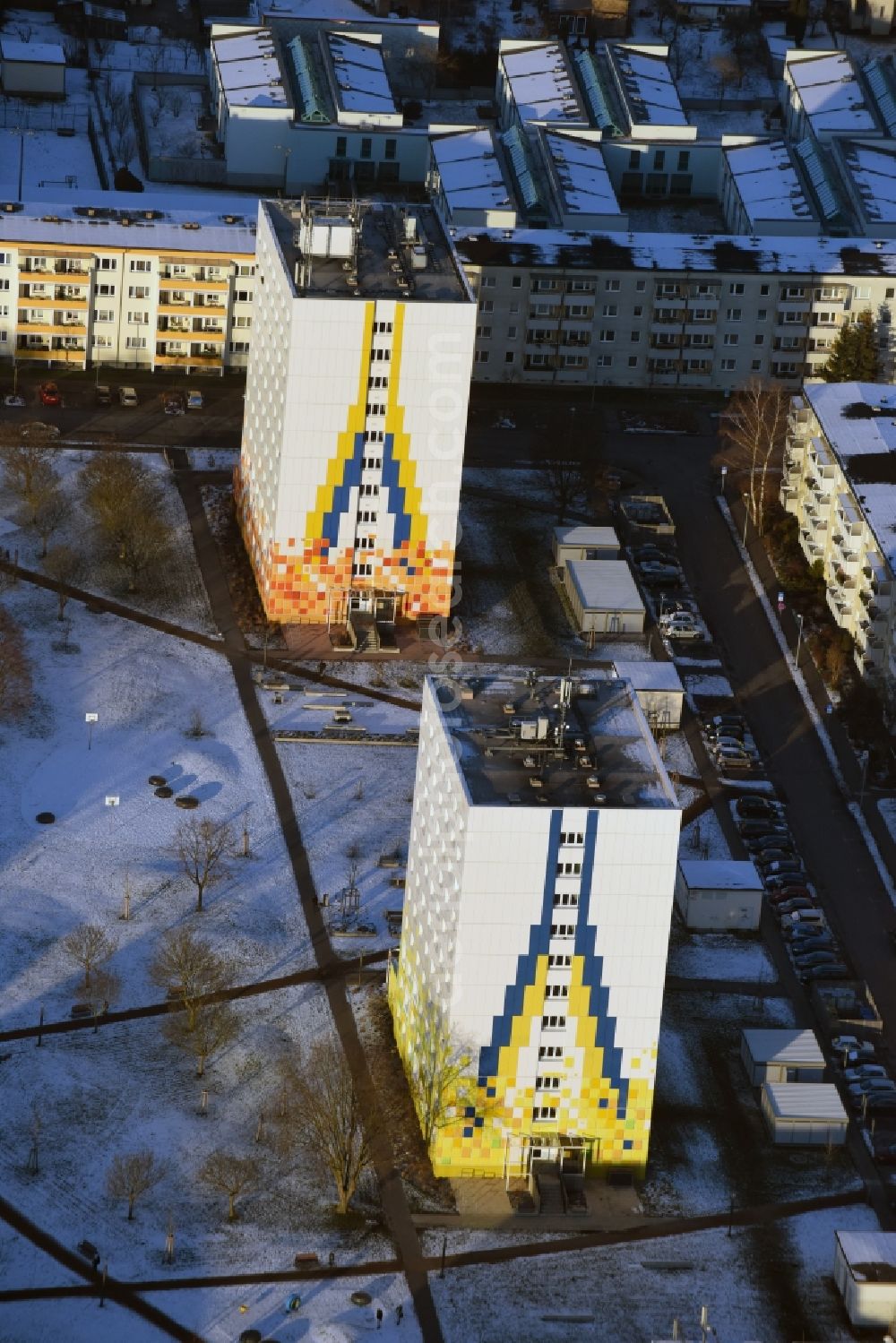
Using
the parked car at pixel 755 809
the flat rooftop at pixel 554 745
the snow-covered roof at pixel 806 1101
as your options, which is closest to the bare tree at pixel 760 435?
the parked car at pixel 755 809

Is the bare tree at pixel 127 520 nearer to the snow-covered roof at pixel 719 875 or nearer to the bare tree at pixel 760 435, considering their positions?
the bare tree at pixel 760 435

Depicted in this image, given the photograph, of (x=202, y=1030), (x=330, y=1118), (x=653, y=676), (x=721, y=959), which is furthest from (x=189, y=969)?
(x=653, y=676)

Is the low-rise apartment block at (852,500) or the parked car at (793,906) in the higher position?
the low-rise apartment block at (852,500)

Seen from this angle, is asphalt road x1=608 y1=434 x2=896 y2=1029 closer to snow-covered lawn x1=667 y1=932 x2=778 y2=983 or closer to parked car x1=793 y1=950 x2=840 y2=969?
parked car x1=793 y1=950 x2=840 y2=969

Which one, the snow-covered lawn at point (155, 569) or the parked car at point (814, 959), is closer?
the parked car at point (814, 959)

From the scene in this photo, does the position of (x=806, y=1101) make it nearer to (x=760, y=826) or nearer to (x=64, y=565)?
(x=760, y=826)

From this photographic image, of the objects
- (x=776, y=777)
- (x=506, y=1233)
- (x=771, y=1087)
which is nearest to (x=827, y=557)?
(x=776, y=777)

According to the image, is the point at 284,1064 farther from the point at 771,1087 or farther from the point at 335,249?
the point at 335,249
